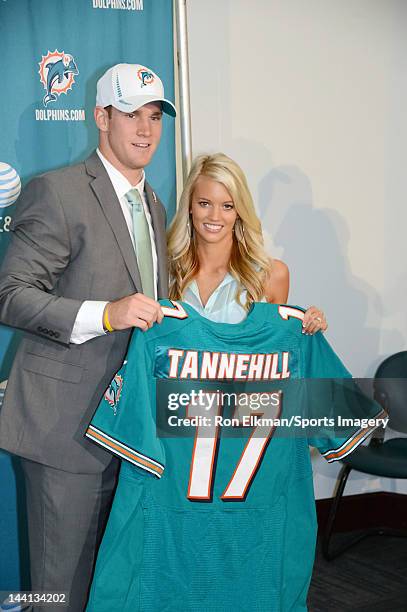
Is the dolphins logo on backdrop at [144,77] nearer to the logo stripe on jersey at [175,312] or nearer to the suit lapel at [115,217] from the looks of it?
the suit lapel at [115,217]

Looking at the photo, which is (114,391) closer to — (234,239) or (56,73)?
(234,239)

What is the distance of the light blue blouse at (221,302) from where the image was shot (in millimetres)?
2273

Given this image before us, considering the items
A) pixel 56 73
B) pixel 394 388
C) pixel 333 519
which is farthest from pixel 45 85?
pixel 333 519

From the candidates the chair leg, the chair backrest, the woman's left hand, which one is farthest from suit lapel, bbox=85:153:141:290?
the chair backrest

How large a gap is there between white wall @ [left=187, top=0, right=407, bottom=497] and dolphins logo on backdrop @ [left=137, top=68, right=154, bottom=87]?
1.32 meters

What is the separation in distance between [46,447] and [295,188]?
6.95ft

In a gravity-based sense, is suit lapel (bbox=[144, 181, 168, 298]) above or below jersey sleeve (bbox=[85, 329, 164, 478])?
above

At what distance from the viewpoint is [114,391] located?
205cm

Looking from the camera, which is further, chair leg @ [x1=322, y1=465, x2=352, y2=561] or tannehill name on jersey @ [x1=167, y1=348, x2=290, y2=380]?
chair leg @ [x1=322, y1=465, x2=352, y2=561]

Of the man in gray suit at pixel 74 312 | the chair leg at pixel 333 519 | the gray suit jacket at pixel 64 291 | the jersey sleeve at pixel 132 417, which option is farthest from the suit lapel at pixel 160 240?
the chair leg at pixel 333 519

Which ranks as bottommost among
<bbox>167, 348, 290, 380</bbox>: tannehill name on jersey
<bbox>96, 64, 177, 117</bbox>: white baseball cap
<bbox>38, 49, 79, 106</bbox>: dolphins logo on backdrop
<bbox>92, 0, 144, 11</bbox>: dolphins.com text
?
<bbox>167, 348, 290, 380</bbox>: tannehill name on jersey

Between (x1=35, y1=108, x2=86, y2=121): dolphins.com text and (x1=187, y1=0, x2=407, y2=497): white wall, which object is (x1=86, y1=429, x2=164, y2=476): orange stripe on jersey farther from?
(x1=187, y1=0, x2=407, y2=497): white wall

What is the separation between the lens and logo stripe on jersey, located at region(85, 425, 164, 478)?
1.98 meters

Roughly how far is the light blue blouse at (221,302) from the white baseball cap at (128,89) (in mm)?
551
